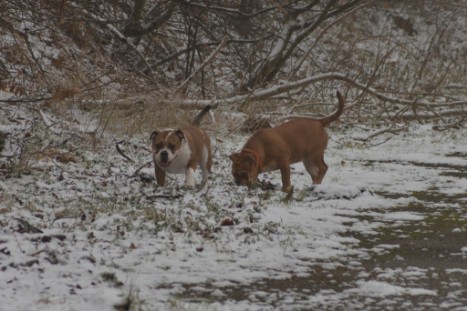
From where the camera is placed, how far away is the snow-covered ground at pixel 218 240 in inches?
162

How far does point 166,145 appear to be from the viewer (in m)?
7.71

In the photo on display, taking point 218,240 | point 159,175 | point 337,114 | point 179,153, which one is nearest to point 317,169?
point 337,114

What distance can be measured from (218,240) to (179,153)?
2591 millimetres

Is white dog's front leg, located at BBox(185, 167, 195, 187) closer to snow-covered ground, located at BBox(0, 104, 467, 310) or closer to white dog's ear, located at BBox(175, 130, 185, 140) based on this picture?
snow-covered ground, located at BBox(0, 104, 467, 310)

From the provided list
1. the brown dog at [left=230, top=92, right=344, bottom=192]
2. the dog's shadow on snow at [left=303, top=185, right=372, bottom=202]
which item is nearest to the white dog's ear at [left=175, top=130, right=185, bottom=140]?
the brown dog at [left=230, top=92, right=344, bottom=192]

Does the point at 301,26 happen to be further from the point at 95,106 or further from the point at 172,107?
the point at 95,106

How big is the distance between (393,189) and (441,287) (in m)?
3.92

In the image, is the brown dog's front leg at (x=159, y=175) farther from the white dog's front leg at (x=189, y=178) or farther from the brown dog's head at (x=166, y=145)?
the white dog's front leg at (x=189, y=178)

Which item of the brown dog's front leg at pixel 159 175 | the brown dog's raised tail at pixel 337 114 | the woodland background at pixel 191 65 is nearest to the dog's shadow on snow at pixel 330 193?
the brown dog's front leg at pixel 159 175

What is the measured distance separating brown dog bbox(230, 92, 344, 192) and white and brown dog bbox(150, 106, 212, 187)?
0.46 m

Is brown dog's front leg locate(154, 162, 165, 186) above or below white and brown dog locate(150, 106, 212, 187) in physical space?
below

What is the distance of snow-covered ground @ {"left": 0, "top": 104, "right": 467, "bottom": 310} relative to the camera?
411 centimetres

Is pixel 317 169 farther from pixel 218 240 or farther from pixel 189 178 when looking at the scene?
pixel 218 240

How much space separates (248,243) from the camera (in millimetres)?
5348
